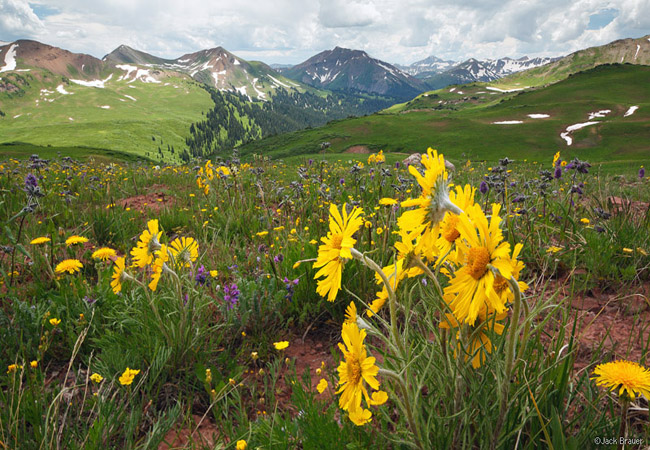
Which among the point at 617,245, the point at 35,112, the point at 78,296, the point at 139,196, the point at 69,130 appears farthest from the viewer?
the point at 35,112

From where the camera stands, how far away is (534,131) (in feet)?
164

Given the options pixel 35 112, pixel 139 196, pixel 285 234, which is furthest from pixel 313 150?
pixel 35 112

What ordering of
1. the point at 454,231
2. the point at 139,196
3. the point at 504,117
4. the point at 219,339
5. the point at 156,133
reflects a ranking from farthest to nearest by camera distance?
1. the point at 156,133
2. the point at 504,117
3. the point at 139,196
4. the point at 219,339
5. the point at 454,231

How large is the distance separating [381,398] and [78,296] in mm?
2766

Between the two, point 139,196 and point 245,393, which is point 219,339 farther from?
point 139,196

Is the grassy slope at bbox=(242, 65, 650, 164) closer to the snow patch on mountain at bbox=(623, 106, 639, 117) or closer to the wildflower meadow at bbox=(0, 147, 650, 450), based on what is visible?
the snow patch on mountain at bbox=(623, 106, 639, 117)

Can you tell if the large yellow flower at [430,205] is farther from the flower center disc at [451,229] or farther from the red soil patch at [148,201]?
the red soil patch at [148,201]

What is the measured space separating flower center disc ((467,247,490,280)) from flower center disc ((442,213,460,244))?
0.22m

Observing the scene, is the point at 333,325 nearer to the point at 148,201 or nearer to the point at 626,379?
the point at 626,379

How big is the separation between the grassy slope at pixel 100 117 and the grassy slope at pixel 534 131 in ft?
239

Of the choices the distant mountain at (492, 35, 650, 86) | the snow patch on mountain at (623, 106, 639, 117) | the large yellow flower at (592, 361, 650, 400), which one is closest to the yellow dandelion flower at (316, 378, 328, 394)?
the large yellow flower at (592, 361, 650, 400)

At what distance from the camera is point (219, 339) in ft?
8.22

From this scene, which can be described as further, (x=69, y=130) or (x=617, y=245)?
(x=69, y=130)

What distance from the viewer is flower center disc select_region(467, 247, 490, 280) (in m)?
0.98
